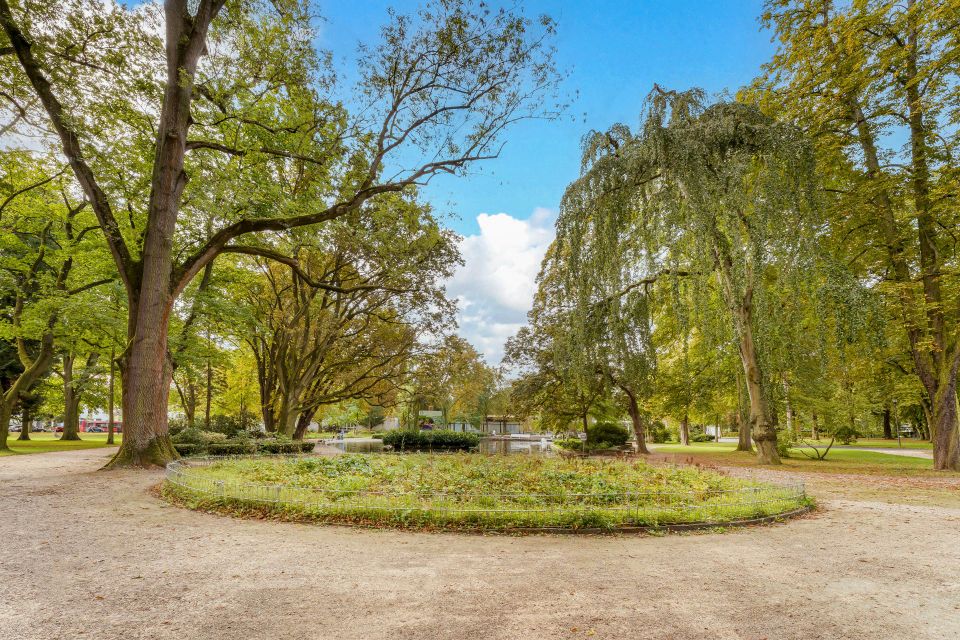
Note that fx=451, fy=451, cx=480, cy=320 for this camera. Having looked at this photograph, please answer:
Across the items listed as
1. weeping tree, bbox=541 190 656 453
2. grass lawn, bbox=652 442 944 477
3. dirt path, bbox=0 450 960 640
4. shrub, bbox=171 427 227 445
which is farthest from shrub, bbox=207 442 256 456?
grass lawn, bbox=652 442 944 477

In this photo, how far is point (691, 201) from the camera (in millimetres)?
8719

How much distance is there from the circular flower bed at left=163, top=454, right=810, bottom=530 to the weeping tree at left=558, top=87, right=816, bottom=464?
3.71 metres

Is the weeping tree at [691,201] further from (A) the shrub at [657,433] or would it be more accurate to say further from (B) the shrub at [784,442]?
(A) the shrub at [657,433]

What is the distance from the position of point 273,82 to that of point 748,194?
1263cm

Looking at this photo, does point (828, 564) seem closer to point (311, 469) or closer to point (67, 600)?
point (67, 600)

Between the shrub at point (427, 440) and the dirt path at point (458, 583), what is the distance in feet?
63.2

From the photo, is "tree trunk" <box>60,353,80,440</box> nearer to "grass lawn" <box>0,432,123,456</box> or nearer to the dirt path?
"grass lawn" <box>0,432,123,456</box>

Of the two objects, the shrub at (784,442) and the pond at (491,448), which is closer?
the shrub at (784,442)

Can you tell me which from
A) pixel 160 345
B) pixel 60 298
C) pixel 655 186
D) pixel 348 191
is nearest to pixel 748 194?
pixel 655 186

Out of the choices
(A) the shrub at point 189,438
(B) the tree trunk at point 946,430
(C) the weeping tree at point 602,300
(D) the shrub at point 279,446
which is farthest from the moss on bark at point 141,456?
(B) the tree trunk at point 946,430

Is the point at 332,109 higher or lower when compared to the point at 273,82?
lower

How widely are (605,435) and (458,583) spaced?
2172cm

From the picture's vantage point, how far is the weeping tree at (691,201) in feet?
28.9

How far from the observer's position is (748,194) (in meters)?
9.51
